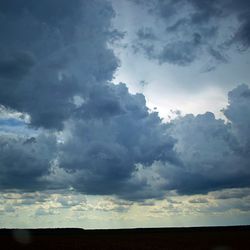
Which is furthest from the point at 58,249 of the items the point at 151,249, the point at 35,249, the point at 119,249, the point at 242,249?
the point at 242,249

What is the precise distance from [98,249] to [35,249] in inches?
343

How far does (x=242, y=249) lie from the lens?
2057 inches

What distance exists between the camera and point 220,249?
5281cm

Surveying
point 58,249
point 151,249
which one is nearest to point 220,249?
point 151,249

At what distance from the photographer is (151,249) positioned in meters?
54.6

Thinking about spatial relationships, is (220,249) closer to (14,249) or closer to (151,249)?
(151,249)

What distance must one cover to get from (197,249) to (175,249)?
2.96 m

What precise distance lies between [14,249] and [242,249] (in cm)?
3060

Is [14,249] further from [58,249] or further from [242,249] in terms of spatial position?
[242,249]

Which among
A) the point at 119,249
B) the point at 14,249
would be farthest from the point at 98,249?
the point at 14,249

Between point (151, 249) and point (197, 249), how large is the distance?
6317 millimetres

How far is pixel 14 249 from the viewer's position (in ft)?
176

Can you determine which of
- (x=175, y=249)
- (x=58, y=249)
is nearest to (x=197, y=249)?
(x=175, y=249)

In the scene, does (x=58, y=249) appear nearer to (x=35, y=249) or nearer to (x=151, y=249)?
(x=35, y=249)
